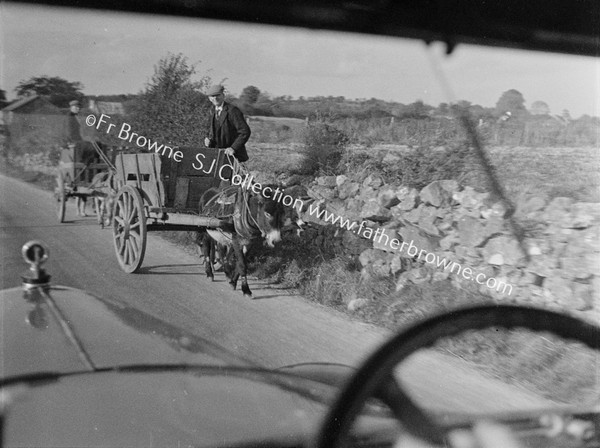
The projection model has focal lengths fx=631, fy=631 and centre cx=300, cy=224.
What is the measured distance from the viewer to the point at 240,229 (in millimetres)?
1993

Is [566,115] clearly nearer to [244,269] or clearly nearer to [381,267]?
A: [381,267]

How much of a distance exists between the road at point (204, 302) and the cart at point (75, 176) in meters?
0.03

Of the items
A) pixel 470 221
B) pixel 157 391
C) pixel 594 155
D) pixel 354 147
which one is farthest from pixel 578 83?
pixel 157 391

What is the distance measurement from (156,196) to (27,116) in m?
0.46

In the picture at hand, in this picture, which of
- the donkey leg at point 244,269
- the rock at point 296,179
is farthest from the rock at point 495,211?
the donkey leg at point 244,269

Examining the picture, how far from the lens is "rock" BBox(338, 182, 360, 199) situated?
1.95 meters

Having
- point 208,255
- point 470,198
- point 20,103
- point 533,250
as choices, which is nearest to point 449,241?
point 470,198

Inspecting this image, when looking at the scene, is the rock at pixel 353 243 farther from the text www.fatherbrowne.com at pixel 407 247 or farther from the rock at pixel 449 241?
the rock at pixel 449 241

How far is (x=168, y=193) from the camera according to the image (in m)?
1.96

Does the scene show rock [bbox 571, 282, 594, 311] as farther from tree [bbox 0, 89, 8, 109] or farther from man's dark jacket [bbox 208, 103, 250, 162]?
tree [bbox 0, 89, 8, 109]

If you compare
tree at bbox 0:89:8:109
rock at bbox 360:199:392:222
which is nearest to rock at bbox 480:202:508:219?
rock at bbox 360:199:392:222

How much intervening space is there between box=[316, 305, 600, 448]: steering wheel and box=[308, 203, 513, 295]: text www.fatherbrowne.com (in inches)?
16.3

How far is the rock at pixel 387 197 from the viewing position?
1.92 meters

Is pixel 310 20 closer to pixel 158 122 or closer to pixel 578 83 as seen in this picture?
pixel 158 122
